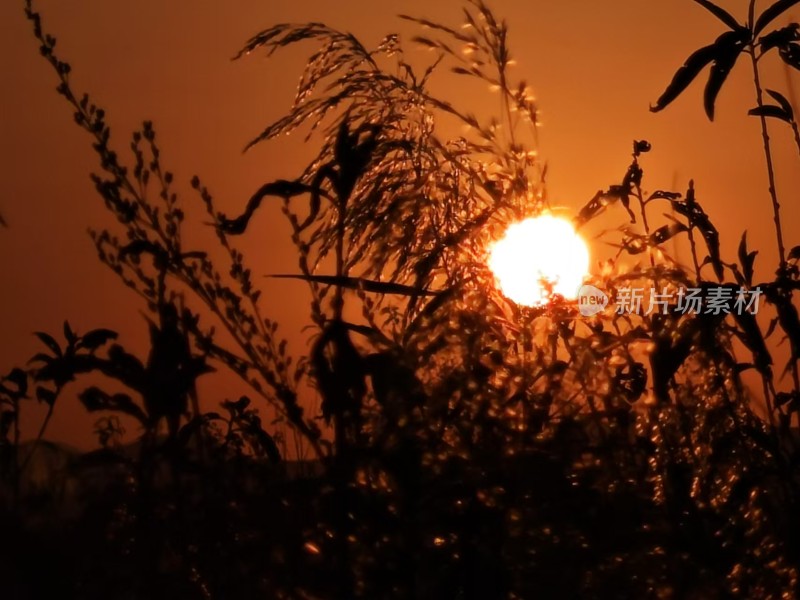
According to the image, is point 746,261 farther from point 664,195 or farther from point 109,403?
point 109,403

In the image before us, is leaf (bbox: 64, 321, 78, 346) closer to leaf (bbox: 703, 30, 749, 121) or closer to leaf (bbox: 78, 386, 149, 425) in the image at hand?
leaf (bbox: 78, 386, 149, 425)

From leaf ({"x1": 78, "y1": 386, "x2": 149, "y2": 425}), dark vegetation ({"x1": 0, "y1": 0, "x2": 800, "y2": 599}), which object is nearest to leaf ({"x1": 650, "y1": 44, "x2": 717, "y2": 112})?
dark vegetation ({"x1": 0, "y1": 0, "x2": 800, "y2": 599})

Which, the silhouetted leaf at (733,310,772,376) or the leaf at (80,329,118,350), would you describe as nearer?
the silhouetted leaf at (733,310,772,376)

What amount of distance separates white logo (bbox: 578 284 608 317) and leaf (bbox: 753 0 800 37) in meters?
0.70

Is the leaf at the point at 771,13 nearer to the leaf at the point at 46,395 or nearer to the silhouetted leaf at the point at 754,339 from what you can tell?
the silhouetted leaf at the point at 754,339

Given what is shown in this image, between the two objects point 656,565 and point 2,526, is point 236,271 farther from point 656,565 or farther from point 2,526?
point 656,565

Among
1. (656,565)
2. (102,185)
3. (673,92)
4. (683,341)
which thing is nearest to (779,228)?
(673,92)

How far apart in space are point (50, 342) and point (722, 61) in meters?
1.58

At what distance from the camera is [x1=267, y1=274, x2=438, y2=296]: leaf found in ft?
5.87

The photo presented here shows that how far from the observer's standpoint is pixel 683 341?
6.26 ft

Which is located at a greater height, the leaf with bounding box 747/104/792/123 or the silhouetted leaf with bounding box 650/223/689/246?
the leaf with bounding box 747/104/792/123

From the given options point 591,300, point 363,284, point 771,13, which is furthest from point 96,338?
point 771,13

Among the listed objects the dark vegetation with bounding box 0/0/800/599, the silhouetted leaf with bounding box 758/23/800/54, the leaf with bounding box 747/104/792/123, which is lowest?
the dark vegetation with bounding box 0/0/800/599

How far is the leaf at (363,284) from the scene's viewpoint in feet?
5.87
